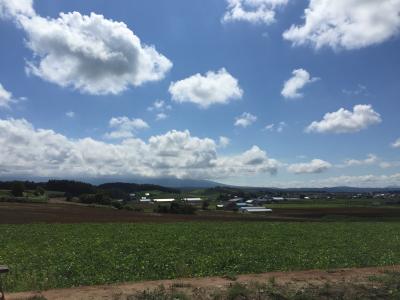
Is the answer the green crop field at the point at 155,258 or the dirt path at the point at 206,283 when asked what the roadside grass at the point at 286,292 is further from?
the green crop field at the point at 155,258

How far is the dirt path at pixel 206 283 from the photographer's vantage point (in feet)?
41.0

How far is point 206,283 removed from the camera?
47.2ft

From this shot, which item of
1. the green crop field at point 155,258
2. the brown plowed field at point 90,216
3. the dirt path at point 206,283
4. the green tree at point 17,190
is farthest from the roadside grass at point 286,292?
the green tree at point 17,190

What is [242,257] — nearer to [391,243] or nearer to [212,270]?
[212,270]

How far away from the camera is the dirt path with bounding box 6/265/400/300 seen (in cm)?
1249

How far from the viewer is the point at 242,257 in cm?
2231

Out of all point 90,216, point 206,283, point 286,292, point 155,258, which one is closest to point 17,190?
point 90,216

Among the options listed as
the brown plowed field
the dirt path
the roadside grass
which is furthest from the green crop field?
the brown plowed field

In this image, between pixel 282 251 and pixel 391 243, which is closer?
pixel 282 251

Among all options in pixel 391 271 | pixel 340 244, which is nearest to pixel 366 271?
pixel 391 271

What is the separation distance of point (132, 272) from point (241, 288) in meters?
6.08

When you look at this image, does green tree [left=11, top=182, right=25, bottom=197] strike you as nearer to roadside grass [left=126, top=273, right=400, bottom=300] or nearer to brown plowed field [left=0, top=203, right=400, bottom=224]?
brown plowed field [left=0, top=203, right=400, bottom=224]

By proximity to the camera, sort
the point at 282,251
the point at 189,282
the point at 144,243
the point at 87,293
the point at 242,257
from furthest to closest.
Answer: the point at 144,243 → the point at 282,251 → the point at 242,257 → the point at 189,282 → the point at 87,293

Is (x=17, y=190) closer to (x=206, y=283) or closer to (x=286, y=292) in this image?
(x=206, y=283)
